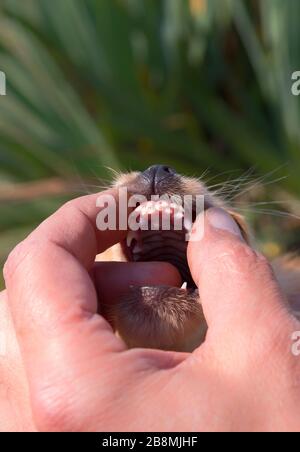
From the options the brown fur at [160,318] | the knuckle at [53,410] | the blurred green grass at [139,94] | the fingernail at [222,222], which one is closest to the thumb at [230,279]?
the fingernail at [222,222]

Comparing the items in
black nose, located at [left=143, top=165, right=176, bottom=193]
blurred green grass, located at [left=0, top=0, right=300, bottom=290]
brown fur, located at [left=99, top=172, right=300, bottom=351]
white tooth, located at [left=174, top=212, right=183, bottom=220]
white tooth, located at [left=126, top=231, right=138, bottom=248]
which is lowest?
brown fur, located at [left=99, top=172, right=300, bottom=351]

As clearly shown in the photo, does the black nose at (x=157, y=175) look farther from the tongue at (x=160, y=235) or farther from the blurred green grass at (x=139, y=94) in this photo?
the blurred green grass at (x=139, y=94)

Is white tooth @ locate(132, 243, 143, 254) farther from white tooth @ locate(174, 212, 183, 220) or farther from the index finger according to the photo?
the index finger

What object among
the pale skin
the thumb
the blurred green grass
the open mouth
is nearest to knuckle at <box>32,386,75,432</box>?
the pale skin

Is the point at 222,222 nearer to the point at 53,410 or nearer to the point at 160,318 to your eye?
the point at 160,318

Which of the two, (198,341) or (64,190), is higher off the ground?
(64,190)

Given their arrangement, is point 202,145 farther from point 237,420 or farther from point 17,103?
point 237,420

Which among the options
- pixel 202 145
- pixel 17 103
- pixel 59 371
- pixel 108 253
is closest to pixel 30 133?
pixel 17 103
